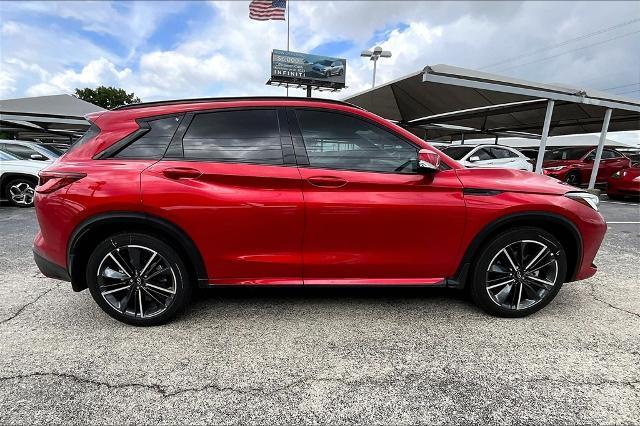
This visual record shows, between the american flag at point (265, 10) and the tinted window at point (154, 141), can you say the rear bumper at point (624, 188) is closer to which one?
the tinted window at point (154, 141)

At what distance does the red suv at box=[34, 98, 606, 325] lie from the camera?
2.68 meters

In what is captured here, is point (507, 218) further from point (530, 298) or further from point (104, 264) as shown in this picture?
point (104, 264)

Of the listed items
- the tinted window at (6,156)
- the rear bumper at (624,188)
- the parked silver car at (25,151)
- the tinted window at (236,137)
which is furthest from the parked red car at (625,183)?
the tinted window at (6,156)

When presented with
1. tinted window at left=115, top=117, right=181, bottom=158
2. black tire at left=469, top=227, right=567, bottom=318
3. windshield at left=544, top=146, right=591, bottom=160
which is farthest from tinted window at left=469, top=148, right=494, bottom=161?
tinted window at left=115, top=117, right=181, bottom=158

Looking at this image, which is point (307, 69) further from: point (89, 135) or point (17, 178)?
point (89, 135)

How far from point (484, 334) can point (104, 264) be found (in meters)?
2.83

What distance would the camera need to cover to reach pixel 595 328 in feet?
9.57

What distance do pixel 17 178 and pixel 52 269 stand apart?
721 cm

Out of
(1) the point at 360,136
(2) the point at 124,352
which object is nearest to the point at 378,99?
(1) the point at 360,136

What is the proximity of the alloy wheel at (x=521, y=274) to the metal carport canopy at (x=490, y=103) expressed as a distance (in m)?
5.72

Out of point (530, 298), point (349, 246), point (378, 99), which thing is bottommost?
point (530, 298)

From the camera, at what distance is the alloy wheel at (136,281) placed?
2770 millimetres

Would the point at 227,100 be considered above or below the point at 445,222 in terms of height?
above

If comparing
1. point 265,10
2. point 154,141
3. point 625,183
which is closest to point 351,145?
point 154,141
